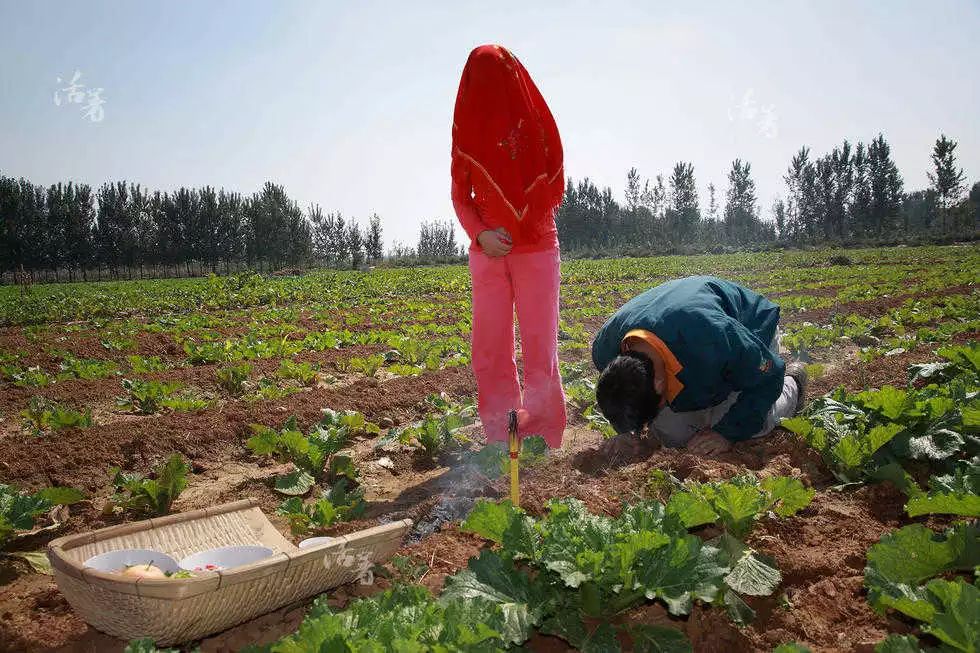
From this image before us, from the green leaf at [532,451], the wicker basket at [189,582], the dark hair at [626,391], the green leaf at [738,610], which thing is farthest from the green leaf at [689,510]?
the green leaf at [532,451]

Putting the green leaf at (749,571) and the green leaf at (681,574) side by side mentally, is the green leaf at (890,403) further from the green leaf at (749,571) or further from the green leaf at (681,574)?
the green leaf at (681,574)

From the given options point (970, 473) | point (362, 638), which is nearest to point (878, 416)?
point (970, 473)

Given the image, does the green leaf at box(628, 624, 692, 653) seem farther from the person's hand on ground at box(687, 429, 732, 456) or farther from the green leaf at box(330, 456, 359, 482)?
the green leaf at box(330, 456, 359, 482)

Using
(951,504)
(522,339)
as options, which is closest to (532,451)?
(522,339)

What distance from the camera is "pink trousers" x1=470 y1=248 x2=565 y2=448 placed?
11.3ft

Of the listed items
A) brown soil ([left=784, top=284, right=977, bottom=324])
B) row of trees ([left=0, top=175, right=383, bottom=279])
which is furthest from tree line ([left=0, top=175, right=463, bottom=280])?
brown soil ([left=784, top=284, right=977, bottom=324])

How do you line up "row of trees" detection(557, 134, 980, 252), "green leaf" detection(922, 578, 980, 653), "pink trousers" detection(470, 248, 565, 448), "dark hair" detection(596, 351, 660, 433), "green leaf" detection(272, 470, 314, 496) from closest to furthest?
1. "green leaf" detection(922, 578, 980, 653)
2. "dark hair" detection(596, 351, 660, 433)
3. "green leaf" detection(272, 470, 314, 496)
4. "pink trousers" detection(470, 248, 565, 448)
5. "row of trees" detection(557, 134, 980, 252)

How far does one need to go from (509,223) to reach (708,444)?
1681 mm

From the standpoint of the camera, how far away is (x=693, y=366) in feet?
10.1

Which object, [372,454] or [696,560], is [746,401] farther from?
[372,454]

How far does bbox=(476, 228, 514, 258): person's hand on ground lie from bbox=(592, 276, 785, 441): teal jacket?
790 millimetres

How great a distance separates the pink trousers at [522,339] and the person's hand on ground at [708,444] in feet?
2.52

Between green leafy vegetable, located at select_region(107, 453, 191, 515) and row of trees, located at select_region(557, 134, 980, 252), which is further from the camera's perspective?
row of trees, located at select_region(557, 134, 980, 252)

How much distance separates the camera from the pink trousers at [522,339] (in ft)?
11.3
